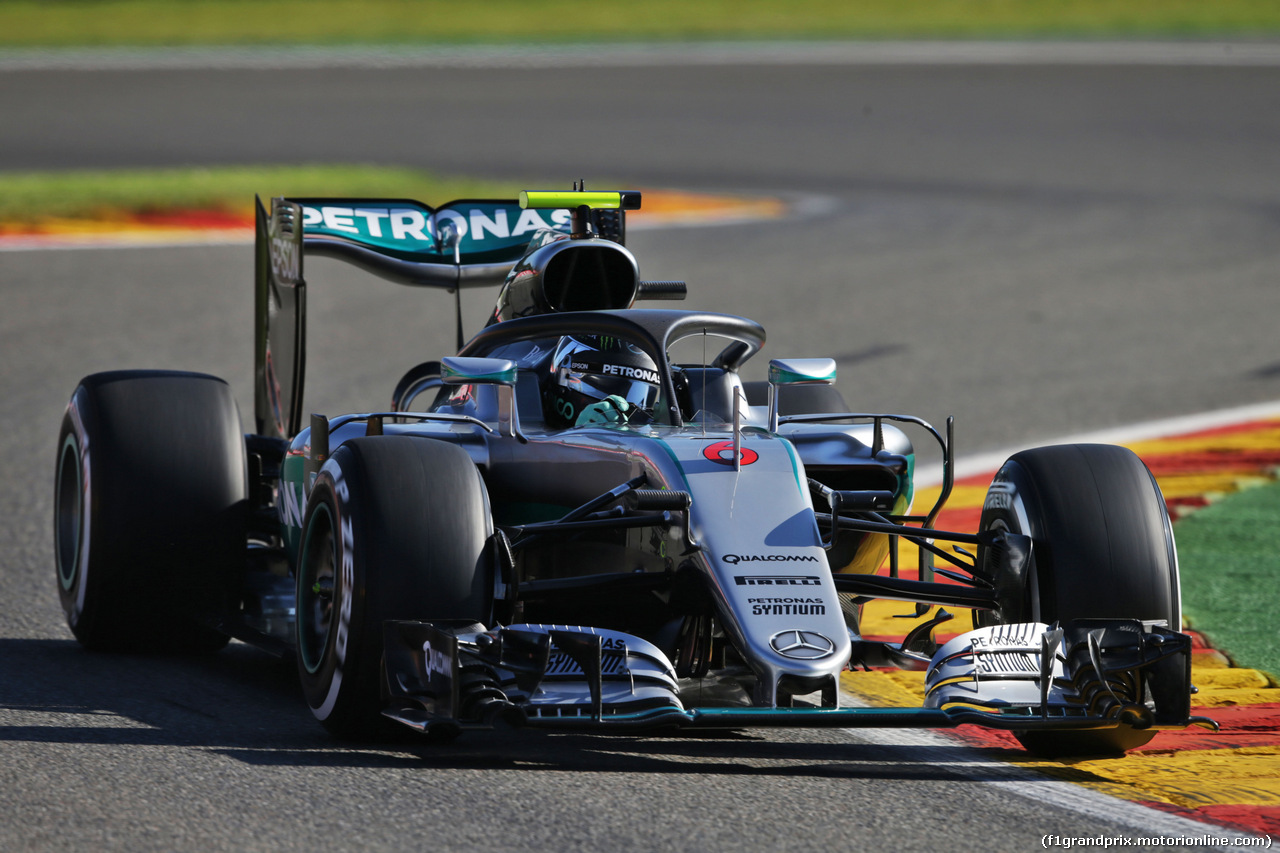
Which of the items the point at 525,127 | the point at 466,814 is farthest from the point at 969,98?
the point at 466,814

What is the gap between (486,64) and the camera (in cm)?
3538

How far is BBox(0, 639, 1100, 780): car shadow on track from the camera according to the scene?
4480 millimetres

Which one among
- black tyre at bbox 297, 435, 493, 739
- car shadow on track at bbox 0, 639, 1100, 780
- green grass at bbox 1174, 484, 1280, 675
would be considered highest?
black tyre at bbox 297, 435, 493, 739

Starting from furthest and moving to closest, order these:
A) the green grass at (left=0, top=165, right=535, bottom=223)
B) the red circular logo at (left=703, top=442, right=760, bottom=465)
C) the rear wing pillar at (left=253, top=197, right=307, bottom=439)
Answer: the green grass at (left=0, top=165, right=535, bottom=223) → the rear wing pillar at (left=253, top=197, right=307, bottom=439) → the red circular logo at (left=703, top=442, right=760, bottom=465)

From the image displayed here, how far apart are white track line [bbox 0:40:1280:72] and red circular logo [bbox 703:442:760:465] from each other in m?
30.5

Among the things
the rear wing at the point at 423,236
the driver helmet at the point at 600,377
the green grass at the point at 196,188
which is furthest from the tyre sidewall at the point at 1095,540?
the green grass at the point at 196,188

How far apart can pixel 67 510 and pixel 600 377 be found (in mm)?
2131

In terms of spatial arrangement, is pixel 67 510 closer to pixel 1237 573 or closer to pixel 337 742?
pixel 337 742

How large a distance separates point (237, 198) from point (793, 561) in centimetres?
1462

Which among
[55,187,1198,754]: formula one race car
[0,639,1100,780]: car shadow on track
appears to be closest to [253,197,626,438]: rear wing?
[55,187,1198,754]: formula one race car

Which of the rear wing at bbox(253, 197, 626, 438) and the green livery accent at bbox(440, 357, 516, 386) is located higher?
the rear wing at bbox(253, 197, 626, 438)

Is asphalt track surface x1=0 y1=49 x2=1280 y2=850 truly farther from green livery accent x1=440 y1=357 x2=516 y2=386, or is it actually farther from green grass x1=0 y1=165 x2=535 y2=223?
green grass x1=0 y1=165 x2=535 y2=223

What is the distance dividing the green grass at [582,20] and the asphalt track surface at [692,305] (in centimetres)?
692

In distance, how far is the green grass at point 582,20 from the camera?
39.8m
